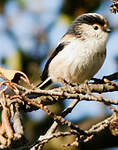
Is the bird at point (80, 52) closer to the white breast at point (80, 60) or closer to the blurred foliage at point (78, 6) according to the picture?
Answer: the white breast at point (80, 60)

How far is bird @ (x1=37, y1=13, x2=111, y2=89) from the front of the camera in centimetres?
404

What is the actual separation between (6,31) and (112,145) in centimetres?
250

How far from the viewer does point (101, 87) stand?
272cm

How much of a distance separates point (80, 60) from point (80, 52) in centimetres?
9

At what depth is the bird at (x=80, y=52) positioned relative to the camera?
4.04 meters

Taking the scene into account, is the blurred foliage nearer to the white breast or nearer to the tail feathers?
the white breast

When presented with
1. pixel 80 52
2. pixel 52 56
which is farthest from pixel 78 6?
pixel 80 52

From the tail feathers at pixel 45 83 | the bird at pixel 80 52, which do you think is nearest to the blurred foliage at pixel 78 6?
the bird at pixel 80 52

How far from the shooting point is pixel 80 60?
4012 millimetres

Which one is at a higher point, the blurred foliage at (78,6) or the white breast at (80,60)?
the blurred foliage at (78,6)

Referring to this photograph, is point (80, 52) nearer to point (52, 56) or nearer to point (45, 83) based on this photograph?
point (52, 56)

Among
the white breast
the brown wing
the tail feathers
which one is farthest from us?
the tail feathers

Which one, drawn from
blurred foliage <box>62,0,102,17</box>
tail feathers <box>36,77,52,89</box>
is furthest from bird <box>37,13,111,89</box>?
blurred foliage <box>62,0,102,17</box>

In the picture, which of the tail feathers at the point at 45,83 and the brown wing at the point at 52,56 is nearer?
the brown wing at the point at 52,56
